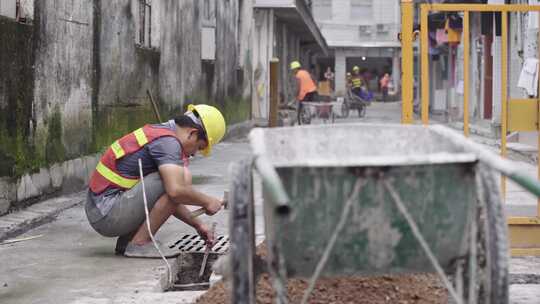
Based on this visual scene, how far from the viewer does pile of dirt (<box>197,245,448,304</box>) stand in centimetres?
471

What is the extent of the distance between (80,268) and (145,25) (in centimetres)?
661

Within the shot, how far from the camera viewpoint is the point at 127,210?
5.82 m

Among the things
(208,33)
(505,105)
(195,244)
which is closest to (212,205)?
(195,244)

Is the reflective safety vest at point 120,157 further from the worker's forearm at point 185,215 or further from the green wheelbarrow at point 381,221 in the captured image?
the green wheelbarrow at point 381,221

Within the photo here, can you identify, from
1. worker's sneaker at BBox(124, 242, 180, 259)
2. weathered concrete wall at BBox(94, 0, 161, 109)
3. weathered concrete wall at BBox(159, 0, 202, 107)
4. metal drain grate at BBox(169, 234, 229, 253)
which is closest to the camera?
worker's sneaker at BBox(124, 242, 180, 259)

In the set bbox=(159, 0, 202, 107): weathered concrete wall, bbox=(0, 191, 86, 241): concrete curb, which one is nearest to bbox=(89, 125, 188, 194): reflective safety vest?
bbox=(0, 191, 86, 241): concrete curb

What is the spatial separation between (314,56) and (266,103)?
31817mm

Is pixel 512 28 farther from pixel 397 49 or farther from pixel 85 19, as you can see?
pixel 397 49

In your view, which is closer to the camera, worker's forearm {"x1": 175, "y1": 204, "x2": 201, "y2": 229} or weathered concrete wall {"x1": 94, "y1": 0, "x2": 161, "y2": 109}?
worker's forearm {"x1": 175, "y1": 204, "x2": 201, "y2": 229}

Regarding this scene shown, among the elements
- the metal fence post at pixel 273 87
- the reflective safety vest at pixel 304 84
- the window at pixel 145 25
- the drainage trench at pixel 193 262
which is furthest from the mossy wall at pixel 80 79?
the reflective safety vest at pixel 304 84

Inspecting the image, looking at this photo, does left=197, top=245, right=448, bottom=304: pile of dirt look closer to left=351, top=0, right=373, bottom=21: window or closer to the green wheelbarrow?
the green wheelbarrow

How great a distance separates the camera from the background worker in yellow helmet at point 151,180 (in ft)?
18.6

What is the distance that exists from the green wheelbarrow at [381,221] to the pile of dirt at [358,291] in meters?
1.36

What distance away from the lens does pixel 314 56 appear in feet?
181
